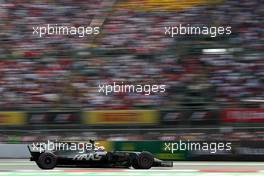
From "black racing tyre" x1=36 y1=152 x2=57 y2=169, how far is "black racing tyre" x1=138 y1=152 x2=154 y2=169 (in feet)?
5.68

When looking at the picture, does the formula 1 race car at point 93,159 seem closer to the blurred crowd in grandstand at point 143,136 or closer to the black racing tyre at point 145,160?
the black racing tyre at point 145,160

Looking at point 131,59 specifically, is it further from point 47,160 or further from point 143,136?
point 47,160

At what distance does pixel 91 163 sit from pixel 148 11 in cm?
952

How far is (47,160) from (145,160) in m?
2.01

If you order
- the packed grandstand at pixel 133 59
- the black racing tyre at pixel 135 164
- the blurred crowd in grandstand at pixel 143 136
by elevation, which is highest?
the packed grandstand at pixel 133 59

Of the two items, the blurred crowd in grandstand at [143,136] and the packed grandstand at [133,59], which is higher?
the packed grandstand at [133,59]

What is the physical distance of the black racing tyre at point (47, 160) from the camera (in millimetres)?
Answer: 12125

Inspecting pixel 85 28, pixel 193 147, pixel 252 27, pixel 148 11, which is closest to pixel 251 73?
pixel 252 27

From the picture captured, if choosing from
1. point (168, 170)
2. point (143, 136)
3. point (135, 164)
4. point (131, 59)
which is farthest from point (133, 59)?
point (135, 164)

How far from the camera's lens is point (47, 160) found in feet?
40.0

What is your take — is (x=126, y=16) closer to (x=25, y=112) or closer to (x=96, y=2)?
(x=96, y=2)

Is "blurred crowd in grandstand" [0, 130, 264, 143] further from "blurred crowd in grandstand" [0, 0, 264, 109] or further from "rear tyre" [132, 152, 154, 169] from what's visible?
"rear tyre" [132, 152, 154, 169]

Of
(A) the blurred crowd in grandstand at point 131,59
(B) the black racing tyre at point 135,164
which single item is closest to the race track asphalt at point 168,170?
(B) the black racing tyre at point 135,164

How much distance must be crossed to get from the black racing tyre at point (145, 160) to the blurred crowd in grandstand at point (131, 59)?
16.1 feet
